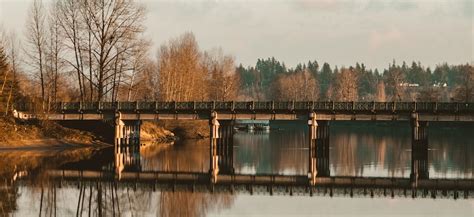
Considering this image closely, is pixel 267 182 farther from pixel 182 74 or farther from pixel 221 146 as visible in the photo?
pixel 182 74

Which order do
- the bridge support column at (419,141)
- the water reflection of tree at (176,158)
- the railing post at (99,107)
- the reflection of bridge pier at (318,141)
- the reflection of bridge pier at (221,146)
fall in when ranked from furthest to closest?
the railing post at (99,107) → the bridge support column at (419,141) → the reflection of bridge pier at (318,141) → the reflection of bridge pier at (221,146) → the water reflection of tree at (176,158)

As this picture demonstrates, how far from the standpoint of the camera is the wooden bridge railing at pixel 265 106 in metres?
77.9

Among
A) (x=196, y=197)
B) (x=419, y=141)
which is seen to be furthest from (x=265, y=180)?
(x=419, y=141)

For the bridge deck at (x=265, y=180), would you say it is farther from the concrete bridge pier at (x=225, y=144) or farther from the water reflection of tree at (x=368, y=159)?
the concrete bridge pier at (x=225, y=144)

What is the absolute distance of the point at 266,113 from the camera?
3172 inches

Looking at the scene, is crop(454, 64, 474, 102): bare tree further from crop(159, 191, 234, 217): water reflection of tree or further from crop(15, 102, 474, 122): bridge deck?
crop(159, 191, 234, 217): water reflection of tree

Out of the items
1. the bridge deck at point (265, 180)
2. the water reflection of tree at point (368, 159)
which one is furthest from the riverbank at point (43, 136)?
the water reflection of tree at point (368, 159)

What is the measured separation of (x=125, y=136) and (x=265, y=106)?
16.6 m

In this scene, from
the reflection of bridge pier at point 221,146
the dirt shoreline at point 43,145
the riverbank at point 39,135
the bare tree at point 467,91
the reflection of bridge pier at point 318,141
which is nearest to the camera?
the reflection of bridge pier at point 221,146

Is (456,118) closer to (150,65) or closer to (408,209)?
(408,209)

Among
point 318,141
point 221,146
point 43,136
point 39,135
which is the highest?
point 39,135

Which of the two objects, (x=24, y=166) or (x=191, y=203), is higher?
(x=24, y=166)

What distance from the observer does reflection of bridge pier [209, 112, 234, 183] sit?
63694 mm

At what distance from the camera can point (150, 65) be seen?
13425cm
